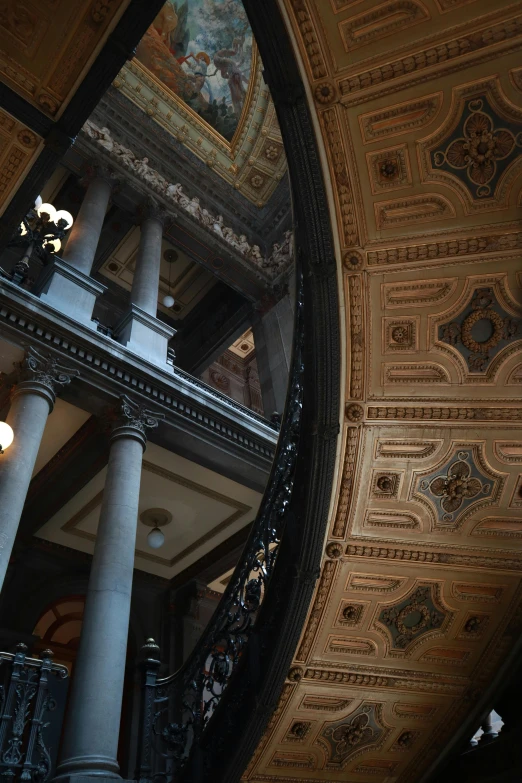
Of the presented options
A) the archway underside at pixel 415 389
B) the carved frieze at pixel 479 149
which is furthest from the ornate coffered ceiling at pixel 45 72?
the carved frieze at pixel 479 149

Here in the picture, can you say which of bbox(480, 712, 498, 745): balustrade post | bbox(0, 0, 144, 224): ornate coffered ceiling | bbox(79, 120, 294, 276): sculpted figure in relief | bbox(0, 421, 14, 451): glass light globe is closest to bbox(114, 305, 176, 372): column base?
bbox(0, 421, 14, 451): glass light globe

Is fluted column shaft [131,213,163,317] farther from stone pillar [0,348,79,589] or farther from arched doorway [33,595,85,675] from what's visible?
arched doorway [33,595,85,675]

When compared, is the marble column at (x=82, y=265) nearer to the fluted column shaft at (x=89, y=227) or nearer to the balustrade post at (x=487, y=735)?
the fluted column shaft at (x=89, y=227)

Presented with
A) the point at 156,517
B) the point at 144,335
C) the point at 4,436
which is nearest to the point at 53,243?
the point at 144,335

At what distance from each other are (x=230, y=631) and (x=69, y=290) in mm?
5656

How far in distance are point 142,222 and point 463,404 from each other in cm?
890

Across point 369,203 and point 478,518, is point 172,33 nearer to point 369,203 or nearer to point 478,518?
point 369,203

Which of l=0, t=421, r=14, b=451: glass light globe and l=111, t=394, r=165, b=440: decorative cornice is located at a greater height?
l=111, t=394, r=165, b=440: decorative cornice

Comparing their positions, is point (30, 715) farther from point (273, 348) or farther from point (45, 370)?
point (273, 348)

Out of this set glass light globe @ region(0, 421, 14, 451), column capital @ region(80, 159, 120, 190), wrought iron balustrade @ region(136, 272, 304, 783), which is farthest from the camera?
column capital @ region(80, 159, 120, 190)

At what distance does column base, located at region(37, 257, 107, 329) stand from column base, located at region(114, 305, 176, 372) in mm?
638

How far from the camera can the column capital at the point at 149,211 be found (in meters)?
11.7

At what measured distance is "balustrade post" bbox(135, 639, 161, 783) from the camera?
418 cm

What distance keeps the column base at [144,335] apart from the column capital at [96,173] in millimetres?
3015
